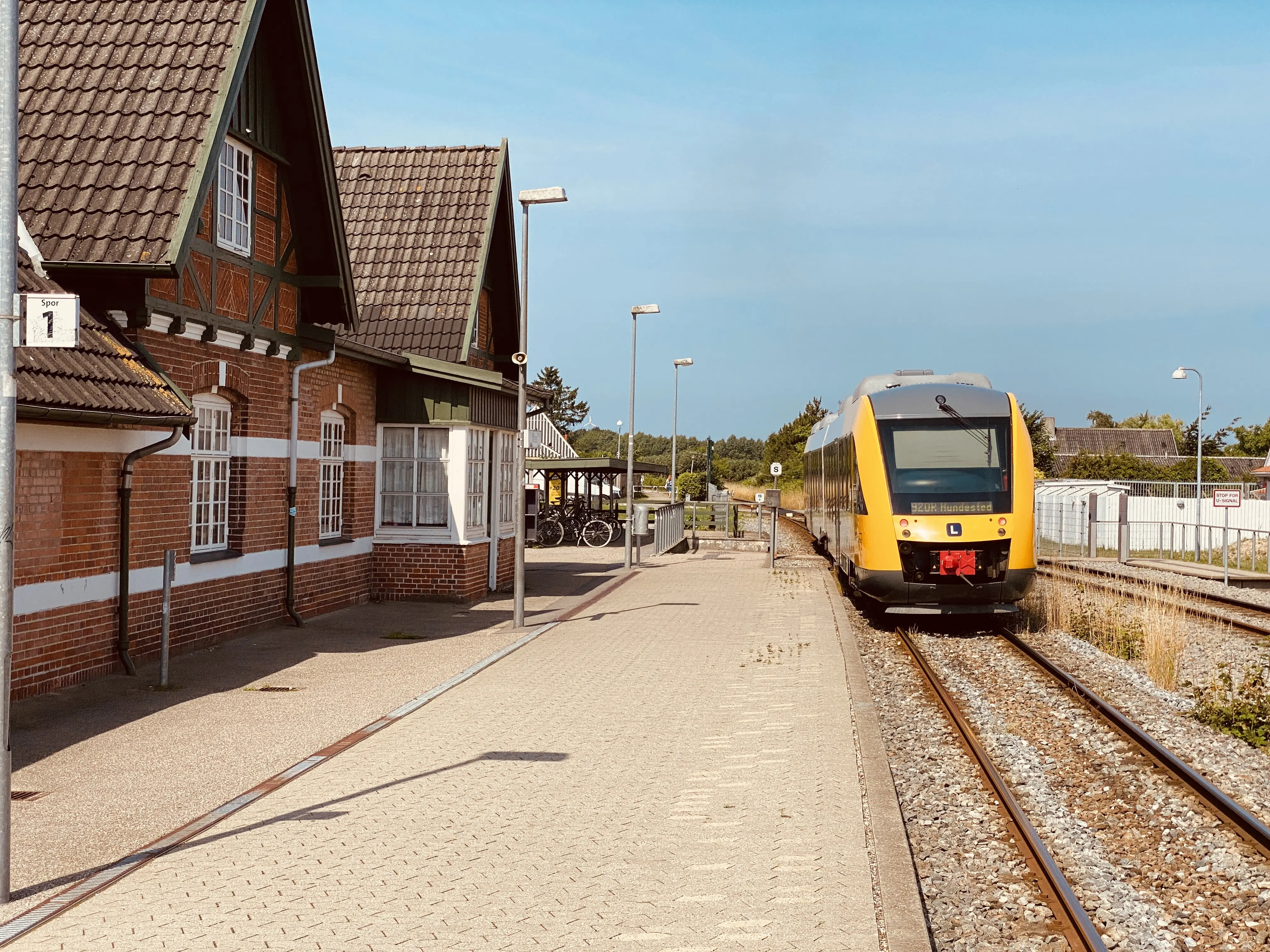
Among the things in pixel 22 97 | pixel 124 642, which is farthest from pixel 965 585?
pixel 22 97

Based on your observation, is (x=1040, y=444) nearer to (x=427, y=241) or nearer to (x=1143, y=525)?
(x=1143, y=525)

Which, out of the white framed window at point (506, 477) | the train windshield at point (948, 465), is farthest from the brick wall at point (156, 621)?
the train windshield at point (948, 465)

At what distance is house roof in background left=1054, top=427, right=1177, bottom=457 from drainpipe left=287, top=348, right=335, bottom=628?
91871 millimetres

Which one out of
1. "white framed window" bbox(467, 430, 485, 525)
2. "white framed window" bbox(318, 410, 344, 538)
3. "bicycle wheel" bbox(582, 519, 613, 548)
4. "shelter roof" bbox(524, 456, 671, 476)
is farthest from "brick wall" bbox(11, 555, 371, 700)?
"bicycle wheel" bbox(582, 519, 613, 548)

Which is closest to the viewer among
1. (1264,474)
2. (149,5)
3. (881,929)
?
(881,929)

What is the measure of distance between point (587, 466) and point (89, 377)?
24936 mm

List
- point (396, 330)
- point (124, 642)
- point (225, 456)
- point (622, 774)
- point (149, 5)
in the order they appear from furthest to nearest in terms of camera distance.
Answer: point (396, 330)
point (225, 456)
point (149, 5)
point (124, 642)
point (622, 774)

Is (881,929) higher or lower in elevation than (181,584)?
lower

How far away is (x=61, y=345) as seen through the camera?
549 cm

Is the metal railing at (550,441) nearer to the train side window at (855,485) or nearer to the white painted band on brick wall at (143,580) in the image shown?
the train side window at (855,485)

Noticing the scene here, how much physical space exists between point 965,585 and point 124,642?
9.58m

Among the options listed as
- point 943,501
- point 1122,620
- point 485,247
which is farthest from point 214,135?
point 1122,620

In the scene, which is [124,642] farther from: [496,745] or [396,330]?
[396,330]

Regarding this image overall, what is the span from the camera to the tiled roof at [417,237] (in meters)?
19.5
